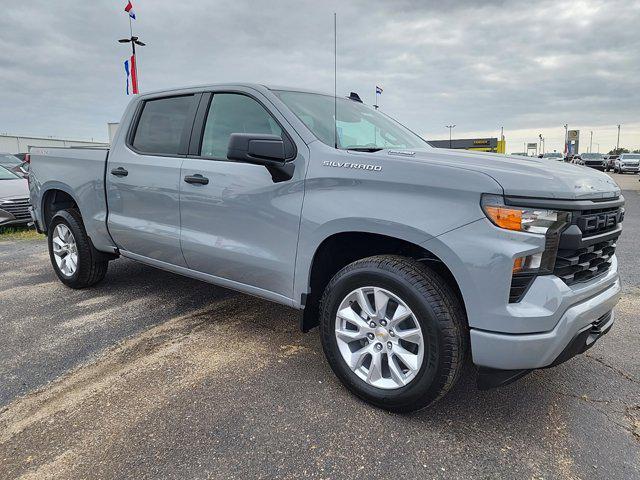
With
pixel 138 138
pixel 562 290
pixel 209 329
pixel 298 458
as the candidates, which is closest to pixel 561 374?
pixel 562 290

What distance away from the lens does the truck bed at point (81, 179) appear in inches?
172

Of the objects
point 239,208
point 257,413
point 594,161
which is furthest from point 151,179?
point 594,161

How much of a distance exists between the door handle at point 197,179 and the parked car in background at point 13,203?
7326 millimetres

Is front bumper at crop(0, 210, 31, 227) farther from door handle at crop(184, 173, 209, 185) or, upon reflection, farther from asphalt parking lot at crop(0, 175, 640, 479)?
door handle at crop(184, 173, 209, 185)

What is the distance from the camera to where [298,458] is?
2.26 m

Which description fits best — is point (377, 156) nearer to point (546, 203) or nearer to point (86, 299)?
point (546, 203)

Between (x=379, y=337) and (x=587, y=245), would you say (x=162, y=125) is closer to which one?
(x=379, y=337)

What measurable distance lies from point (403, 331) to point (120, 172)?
9.41 ft

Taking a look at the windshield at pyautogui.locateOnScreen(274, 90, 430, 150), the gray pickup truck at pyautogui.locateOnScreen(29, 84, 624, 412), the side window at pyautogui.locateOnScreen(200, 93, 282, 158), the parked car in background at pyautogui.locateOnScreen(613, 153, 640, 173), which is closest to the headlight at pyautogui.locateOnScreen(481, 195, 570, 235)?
the gray pickup truck at pyautogui.locateOnScreen(29, 84, 624, 412)

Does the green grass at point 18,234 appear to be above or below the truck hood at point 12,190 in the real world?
below

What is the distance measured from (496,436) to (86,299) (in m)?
3.86

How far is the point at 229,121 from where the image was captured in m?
3.50

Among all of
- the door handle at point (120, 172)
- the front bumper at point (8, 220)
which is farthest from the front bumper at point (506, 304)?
the front bumper at point (8, 220)

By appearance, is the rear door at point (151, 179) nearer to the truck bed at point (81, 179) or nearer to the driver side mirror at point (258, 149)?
the truck bed at point (81, 179)
